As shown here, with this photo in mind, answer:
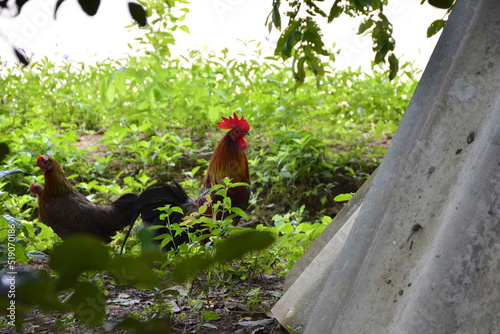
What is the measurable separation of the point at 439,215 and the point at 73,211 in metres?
2.84

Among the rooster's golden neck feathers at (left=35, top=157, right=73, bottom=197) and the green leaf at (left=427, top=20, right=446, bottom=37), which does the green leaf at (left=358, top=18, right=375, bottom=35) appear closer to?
the green leaf at (left=427, top=20, right=446, bottom=37)

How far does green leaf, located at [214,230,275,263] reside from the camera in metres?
0.39

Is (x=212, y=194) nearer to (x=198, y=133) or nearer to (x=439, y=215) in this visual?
(x=198, y=133)

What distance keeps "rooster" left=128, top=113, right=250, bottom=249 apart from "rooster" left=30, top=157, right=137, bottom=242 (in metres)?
0.20

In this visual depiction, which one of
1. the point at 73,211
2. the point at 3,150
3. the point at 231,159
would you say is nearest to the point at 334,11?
the point at 3,150

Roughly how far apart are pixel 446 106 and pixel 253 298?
1318 millimetres

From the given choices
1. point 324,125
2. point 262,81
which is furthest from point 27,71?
point 324,125

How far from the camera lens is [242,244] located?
0.40 meters

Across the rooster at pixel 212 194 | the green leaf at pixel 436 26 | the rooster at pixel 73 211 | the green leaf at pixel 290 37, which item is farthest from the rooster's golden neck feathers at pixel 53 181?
the green leaf at pixel 436 26

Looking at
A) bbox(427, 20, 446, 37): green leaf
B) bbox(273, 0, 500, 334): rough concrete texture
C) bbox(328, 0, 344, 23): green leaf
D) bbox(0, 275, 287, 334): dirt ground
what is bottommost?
bbox(0, 275, 287, 334): dirt ground

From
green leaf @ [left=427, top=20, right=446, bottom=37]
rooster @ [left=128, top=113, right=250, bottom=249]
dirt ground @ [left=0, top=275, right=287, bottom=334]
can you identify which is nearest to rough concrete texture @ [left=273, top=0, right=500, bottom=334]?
green leaf @ [left=427, top=20, right=446, bottom=37]

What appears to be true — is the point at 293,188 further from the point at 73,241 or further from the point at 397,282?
the point at 73,241

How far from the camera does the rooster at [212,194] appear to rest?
339 cm

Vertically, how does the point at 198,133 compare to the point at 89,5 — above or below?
below
